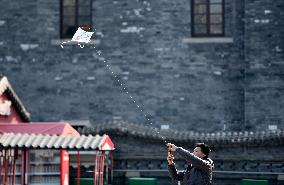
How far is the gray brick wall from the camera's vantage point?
67.1 ft

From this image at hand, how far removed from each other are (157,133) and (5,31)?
6936mm

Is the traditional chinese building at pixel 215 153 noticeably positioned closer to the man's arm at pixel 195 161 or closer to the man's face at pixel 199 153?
the man's face at pixel 199 153

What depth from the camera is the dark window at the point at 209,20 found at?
A: 21.1 meters

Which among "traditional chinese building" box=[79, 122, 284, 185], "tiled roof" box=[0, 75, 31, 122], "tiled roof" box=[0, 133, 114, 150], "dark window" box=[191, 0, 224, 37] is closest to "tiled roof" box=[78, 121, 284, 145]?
"traditional chinese building" box=[79, 122, 284, 185]

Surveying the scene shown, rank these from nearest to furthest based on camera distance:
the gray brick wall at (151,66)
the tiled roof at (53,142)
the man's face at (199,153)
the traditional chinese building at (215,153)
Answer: the man's face at (199,153) < the tiled roof at (53,142) < the traditional chinese building at (215,153) < the gray brick wall at (151,66)

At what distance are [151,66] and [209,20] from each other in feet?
7.07

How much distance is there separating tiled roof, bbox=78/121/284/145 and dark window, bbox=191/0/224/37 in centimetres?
417

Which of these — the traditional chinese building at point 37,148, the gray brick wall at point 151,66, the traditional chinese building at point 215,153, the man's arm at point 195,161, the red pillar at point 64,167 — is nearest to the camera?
the man's arm at point 195,161

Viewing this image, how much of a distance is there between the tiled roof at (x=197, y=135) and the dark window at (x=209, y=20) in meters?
4.17

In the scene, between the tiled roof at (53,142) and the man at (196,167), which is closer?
the man at (196,167)

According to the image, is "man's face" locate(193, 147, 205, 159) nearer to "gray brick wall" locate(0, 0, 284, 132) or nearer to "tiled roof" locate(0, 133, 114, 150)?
"tiled roof" locate(0, 133, 114, 150)

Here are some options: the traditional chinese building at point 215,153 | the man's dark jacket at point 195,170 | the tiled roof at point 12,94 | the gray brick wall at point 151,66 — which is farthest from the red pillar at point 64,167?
the man's dark jacket at point 195,170

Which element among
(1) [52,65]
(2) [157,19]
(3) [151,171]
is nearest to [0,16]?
(1) [52,65]

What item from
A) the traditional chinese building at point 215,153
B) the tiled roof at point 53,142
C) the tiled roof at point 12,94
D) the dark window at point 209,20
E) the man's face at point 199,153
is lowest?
the traditional chinese building at point 215,153
